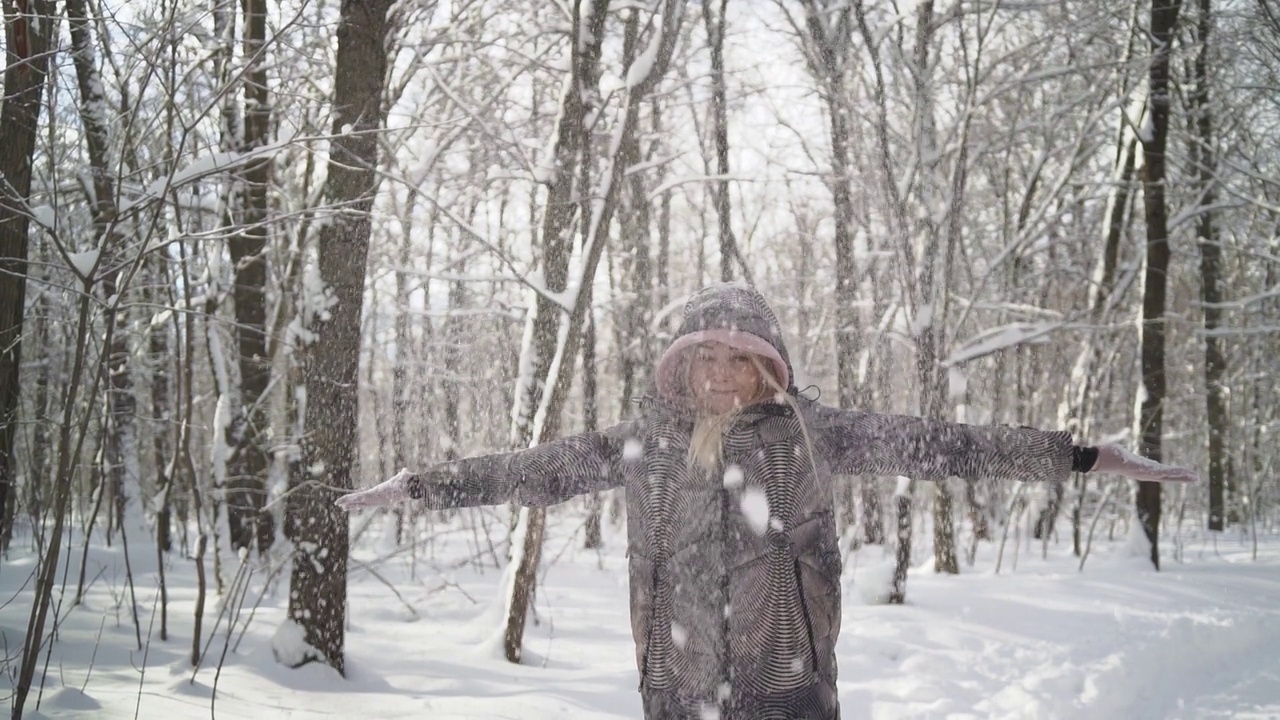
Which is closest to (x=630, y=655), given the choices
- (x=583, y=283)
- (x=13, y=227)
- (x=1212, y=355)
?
(x=583, y=283)

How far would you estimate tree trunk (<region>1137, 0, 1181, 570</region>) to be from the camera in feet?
34.0

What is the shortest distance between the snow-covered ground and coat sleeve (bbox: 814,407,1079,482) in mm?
2907

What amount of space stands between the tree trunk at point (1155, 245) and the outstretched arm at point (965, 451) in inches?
355

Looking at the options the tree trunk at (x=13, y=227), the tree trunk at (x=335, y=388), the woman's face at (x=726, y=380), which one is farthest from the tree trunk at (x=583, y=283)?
the woman's face at (x=726, y=380)

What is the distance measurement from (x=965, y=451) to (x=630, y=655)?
4617mm

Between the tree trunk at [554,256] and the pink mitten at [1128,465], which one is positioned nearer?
the pink mitten at [1128,465]

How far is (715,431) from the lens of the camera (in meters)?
2.51

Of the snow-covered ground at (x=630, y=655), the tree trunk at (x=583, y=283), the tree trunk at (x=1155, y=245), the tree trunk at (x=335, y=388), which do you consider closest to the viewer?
the snow-covered ground at (x=630, y=655)

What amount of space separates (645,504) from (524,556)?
403cm

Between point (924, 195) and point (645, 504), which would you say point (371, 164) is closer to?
point (645, 504)

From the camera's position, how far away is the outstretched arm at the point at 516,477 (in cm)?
260

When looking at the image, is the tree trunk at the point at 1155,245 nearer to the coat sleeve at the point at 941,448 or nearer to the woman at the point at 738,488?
the woman at the point at 738,488

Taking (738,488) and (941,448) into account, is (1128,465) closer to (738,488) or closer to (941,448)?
(941,448)

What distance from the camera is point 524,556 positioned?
636 centimetres
